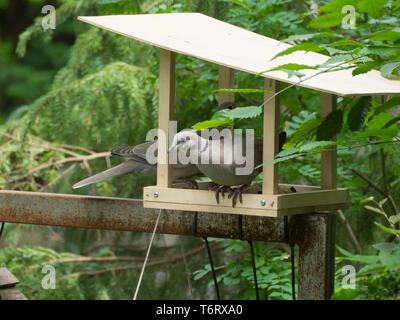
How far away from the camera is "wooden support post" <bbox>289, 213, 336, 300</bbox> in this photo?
59.2 inches

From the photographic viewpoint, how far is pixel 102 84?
2.75 metres

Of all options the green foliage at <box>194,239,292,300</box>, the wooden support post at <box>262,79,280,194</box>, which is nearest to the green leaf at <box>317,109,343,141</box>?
the wooden support post at <box>262,79,280,194</box>

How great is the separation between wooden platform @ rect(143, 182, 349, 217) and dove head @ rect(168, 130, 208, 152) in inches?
4.7

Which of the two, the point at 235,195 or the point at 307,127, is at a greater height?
the point at 307,127

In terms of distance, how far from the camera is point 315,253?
151cm

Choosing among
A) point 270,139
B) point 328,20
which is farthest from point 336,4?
point 270,139

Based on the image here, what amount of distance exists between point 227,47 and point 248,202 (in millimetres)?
426

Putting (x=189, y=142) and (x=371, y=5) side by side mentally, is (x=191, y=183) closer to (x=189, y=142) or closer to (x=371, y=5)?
(x=189, y=142)

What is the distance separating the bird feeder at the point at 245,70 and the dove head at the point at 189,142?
0.12 m

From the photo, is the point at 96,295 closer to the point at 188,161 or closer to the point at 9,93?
the point at 188,161

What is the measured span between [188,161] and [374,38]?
68 cm

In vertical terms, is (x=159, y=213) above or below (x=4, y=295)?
above

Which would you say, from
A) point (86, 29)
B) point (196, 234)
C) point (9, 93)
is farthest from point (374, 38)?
point (9, 93)

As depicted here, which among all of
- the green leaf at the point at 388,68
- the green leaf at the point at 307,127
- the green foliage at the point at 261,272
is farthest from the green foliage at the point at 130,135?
the green leaf at the point at 388,68
